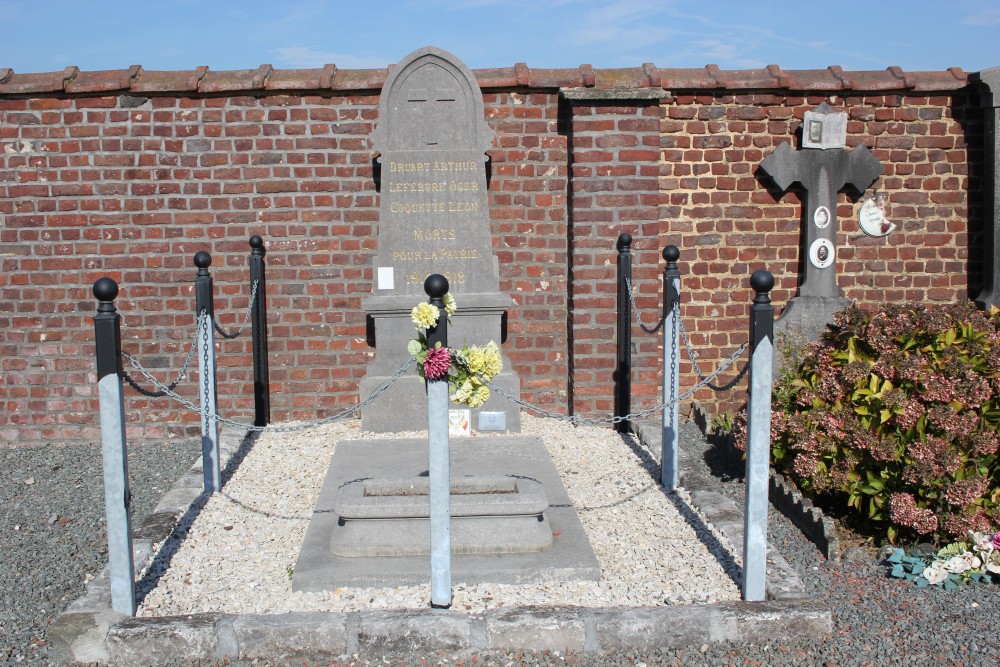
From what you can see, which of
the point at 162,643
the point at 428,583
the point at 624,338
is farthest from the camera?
the point at 624,338

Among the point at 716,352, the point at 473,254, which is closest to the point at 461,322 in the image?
the point at 473,254

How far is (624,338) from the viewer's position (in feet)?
21.4

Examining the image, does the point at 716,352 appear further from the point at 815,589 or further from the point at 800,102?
the point at 815,589

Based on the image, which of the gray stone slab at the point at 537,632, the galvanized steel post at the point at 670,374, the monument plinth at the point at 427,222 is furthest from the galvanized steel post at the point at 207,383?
the galvanized steel post at the point at 670,374

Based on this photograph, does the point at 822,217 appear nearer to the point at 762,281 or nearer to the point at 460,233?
the point at 460,233

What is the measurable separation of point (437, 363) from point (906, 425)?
2429mm

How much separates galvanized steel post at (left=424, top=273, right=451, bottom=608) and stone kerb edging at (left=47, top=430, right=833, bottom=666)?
0.43 ft

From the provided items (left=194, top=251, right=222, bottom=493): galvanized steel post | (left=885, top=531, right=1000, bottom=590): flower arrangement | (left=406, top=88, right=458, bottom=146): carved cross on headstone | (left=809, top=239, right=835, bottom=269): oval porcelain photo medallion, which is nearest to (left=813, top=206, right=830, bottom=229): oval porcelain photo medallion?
(left=809, top=239, right=835, bottom=269): oval porcelain photo medallion

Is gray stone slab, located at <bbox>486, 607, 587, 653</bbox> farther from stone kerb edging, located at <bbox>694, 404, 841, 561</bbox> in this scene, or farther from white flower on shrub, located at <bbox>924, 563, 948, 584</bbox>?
white flower on shrub, located at <bbox>924, 563, 948, 584</bbox>

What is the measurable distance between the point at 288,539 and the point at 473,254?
8.34ft

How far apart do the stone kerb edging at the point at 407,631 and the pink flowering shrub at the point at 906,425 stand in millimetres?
1123

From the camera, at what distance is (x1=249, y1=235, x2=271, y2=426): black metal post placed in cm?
647

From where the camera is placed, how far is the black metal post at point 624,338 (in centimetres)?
637

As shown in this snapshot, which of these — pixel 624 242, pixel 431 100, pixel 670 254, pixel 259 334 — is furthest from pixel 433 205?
pixel 670 254
